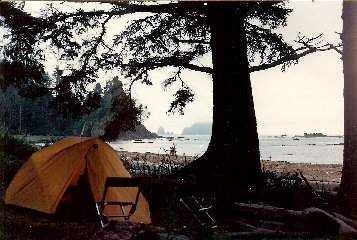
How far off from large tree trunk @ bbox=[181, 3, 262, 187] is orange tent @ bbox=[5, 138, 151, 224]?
2.59m

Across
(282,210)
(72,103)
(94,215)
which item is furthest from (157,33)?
(282,210)

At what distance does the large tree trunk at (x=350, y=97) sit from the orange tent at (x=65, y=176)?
4.57 meters

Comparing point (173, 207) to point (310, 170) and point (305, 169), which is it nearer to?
point (310, 170)

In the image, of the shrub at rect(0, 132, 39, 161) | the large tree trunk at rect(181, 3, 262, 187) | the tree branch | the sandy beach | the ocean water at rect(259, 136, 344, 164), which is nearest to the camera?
the large tree trunk at rect(181, 3, 262, 187)

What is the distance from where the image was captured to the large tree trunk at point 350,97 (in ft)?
24.5

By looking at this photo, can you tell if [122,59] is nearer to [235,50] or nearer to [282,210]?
[235,50]

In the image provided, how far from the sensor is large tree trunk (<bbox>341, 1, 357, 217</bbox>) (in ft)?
24.5

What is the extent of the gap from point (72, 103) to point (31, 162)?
9.00 ft

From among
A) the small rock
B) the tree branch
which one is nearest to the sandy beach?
the tree branch

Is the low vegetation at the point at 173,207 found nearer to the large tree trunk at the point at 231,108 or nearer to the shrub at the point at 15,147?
the large tree trunk at the point at 231,108

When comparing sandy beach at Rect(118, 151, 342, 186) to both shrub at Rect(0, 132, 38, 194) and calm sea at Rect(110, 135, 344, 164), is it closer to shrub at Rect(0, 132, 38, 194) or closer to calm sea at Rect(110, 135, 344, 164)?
calm sea at Rect(110, 135, 344, 164)

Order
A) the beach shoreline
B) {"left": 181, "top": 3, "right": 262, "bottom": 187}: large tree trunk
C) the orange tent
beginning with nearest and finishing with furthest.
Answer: the orange tent < {"left": 181, "top": 3, "right": 262, "bottom": 187}: large tree trunk < the beach shoreline

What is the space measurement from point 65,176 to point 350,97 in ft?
21.6

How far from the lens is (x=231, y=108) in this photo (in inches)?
416
